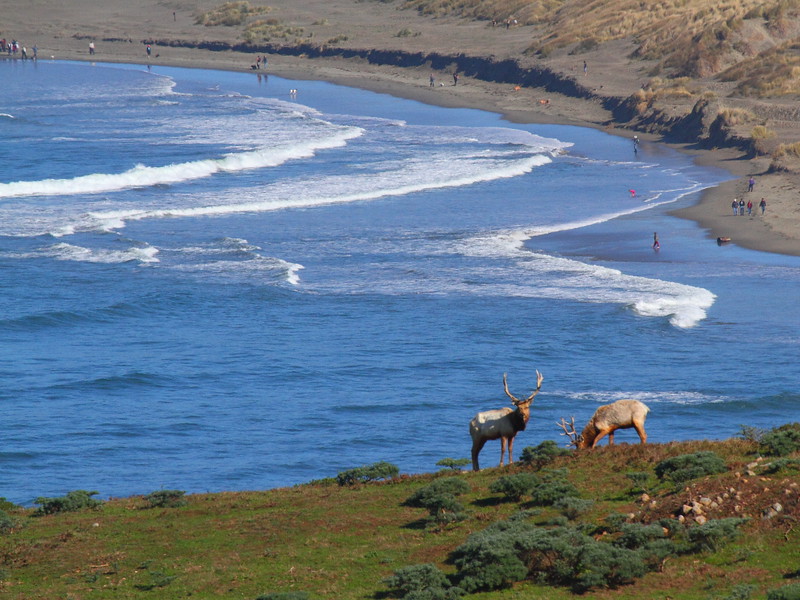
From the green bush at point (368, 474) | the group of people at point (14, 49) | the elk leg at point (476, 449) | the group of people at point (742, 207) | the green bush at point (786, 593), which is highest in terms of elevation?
the group of people at point (14, 49)

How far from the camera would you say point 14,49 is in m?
142

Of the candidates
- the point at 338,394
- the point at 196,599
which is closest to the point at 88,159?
the point at 338,394

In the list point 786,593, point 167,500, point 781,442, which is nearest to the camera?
point 786,593

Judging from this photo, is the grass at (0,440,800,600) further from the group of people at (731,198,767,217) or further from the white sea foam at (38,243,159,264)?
the group of people at (731,198,767,217)

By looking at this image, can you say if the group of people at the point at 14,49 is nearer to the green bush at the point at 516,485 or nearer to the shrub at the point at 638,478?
the green bush at the point at 516,485

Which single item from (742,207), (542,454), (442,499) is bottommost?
(442,499)

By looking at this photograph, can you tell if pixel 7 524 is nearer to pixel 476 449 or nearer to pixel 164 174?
pixel 476 449

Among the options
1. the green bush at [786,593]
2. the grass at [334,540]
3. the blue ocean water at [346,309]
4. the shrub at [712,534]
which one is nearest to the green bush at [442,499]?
the grass at [334,540]

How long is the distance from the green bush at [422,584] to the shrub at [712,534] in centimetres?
336

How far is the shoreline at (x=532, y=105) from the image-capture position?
5666 cm

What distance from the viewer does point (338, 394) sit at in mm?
35938

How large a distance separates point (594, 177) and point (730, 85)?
2998cm

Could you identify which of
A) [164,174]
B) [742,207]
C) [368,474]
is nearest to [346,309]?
[368,474]

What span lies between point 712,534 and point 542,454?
5.29 meters
